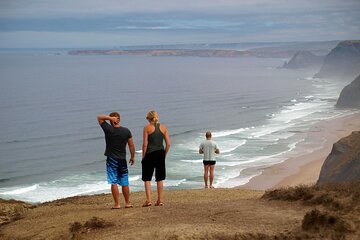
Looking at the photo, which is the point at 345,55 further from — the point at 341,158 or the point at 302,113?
the point at 341,158

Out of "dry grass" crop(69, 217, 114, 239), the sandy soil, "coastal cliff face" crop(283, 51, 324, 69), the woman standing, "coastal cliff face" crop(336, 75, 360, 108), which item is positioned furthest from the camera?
"coastal cliff face" crop(283, 51, 324, 69)

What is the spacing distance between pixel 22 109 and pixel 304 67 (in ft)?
479

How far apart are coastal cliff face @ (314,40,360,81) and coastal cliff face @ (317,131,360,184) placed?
102359mm

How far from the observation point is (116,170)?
10.2 metres

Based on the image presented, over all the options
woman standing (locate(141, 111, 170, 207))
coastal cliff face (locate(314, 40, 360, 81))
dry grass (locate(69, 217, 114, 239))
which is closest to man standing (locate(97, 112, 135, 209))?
woman standing (locate(141, 111, 170, 207))

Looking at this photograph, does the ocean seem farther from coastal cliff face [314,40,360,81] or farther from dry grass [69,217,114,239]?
coastal cliff face [314,40,360,81]

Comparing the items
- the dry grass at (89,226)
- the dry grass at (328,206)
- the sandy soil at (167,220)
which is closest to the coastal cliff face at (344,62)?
the dry grass at (328,206)

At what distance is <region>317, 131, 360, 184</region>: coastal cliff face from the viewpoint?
20.3 m

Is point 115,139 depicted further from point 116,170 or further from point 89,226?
A: point 89,226

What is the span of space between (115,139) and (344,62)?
12535 cm

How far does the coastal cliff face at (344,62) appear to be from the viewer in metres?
125

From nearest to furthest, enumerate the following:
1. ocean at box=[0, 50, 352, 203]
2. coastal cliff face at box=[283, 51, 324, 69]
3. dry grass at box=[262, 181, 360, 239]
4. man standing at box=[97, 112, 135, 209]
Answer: dry grass at box=[262, 181, 360, 239], man standing at box=[97, 112, 135, 209], ocean at box=[0, 50, 352, 203], coastal cliff face at box=[283, 51, 324, 69]

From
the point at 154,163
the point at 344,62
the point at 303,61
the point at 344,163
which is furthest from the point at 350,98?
the point at 303,61

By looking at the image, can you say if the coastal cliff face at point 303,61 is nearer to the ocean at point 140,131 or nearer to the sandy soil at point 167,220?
the ocean at point 140,131
